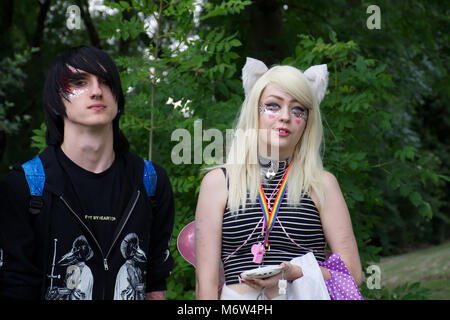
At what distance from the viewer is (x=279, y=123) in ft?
9.40

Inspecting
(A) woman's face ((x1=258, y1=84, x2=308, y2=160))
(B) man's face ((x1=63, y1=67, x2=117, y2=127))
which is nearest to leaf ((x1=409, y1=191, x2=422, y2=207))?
(A) woman's face ((x1=258, y1=84, x2=308, y2=160))

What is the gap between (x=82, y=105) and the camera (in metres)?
2.65

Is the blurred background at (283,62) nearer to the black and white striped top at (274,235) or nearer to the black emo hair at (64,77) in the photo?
the black emo hair at (64,77)

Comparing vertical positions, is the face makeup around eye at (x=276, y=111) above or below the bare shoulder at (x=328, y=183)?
above

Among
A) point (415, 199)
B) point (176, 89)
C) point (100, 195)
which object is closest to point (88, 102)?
point (100, 195)

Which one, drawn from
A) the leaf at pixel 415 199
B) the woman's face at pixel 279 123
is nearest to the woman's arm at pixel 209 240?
the woman's face at pixel 279 123

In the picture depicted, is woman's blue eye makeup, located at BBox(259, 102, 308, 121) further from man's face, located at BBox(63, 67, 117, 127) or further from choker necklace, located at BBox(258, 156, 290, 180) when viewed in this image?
man's face, located at BBox(63, 67, 117, 127)

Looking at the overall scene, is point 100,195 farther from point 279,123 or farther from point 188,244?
point 279,123

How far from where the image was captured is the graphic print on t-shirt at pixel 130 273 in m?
2.62

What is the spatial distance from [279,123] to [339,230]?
574 millimetres

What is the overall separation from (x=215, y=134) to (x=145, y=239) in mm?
1828

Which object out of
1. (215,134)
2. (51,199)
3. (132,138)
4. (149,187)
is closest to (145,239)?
(149,187)

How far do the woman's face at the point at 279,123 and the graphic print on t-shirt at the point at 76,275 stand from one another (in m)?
0.96
